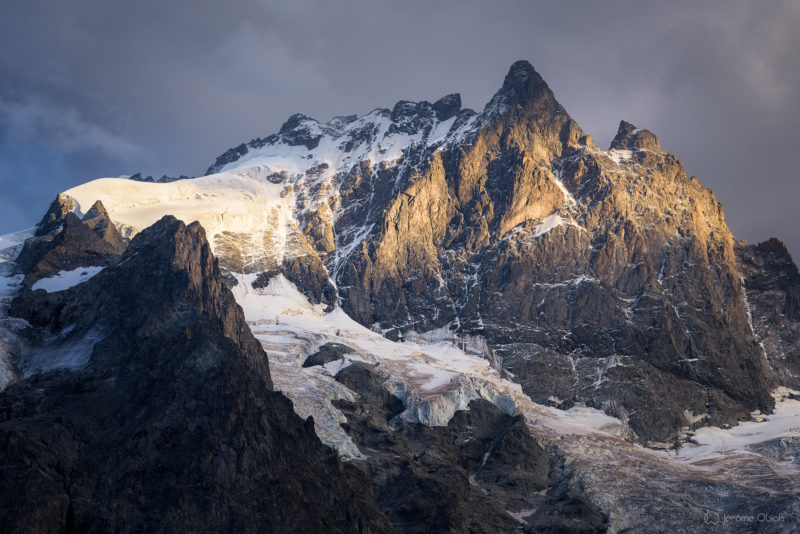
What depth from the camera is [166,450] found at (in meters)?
132

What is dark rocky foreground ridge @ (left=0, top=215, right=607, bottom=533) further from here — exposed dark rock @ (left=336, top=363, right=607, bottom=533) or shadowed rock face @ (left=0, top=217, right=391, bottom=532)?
exposed dark rock @ (left=336, top=363, right=607, bottom=533)

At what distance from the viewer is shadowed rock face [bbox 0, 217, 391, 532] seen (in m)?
118

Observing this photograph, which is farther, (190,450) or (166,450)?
(166,450)

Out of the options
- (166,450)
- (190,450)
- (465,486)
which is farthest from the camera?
(465,486)

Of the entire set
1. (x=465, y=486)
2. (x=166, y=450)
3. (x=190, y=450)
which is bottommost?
(x=465, y=486)

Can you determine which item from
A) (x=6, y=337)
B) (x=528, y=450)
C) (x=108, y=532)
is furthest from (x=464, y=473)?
(x=6, y=337)

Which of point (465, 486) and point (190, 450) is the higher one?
point (190, 450)

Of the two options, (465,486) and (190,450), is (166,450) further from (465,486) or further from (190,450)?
(465,486)

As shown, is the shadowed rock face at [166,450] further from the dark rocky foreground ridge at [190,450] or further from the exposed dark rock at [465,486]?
the exposed dark rock at [465,486]

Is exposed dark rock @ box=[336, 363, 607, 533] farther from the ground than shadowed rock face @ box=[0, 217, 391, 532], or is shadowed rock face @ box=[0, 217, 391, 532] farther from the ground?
shadowed rock face @ box=[0, 217, 391, 532]

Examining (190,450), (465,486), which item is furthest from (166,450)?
(465,486)

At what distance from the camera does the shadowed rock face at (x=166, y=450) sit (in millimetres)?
118250

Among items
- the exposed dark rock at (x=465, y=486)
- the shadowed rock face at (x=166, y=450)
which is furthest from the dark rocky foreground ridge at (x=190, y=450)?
the exposed dark rock at (x=465, y=486)

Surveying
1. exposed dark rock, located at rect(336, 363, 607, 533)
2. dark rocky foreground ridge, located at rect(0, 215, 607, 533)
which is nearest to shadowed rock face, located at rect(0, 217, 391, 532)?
dark rocky foreground ridge, located at rect(0, 215, 607, 533)
